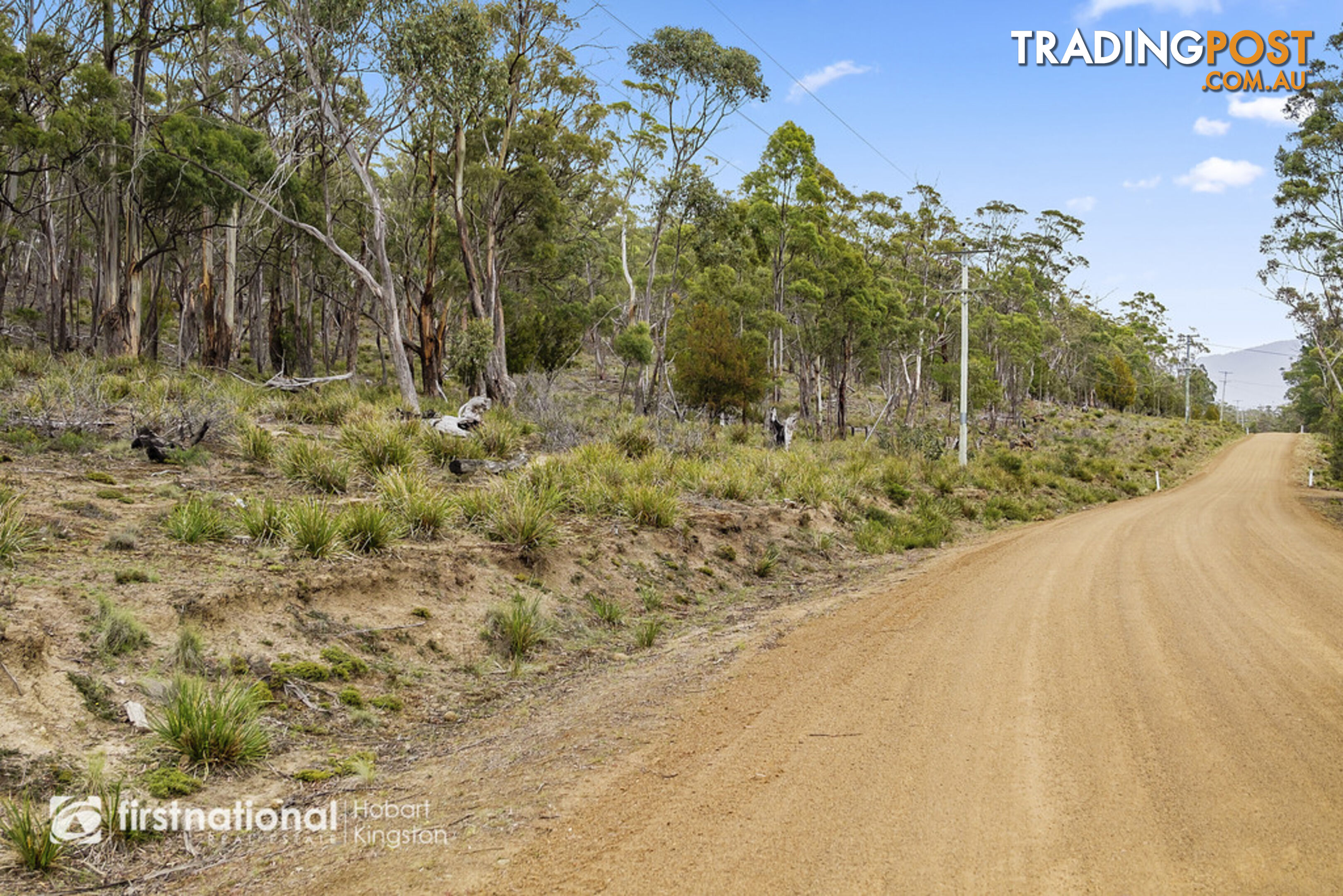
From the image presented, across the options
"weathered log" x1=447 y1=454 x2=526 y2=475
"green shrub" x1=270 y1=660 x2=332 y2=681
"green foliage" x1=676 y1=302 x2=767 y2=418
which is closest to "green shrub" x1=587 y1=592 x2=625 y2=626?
"green shrub" x1=270 y1=660 x2=332 y2=681

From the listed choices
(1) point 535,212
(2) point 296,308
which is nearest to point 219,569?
(1) point 535,212

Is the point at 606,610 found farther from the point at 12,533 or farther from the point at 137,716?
the point at 12,533

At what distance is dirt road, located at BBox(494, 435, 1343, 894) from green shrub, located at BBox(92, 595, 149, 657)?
3.24m

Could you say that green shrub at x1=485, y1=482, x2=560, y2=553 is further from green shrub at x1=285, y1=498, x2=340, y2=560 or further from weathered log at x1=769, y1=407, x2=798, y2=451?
weathered log at x1=769, y1=407, x2=798, y2=451

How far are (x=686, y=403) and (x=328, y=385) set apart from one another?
13478mm

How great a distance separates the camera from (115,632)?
16.1ft

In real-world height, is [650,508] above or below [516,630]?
above

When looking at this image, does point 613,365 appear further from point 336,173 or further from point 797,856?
point 797,856

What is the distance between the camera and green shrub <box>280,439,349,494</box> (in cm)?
953

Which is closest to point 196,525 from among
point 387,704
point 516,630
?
point 387,704

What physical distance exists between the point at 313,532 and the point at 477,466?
15.9ft

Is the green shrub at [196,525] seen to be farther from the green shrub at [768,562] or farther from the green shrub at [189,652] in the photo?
the green shrub at [768,562]

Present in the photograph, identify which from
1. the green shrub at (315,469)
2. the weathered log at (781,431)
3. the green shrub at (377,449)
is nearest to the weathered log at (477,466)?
the green shrub at (377,449)

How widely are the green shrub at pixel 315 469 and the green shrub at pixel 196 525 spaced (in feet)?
7.02
